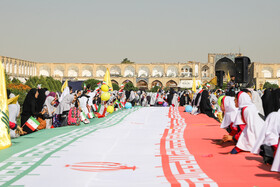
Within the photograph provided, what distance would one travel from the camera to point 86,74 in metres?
62.9

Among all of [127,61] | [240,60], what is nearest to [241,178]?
[240,60]

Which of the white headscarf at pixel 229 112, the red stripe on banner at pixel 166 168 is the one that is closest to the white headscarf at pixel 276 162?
the red stripe on banner at pixel 166 168

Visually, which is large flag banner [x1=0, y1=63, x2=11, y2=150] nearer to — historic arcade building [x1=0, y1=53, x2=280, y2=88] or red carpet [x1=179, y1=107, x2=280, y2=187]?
red carpet [x1=179, y1=107, x2=280, y2=187]

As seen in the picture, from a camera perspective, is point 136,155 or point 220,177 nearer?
point 220,177

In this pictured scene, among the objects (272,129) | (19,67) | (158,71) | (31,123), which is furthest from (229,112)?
(158,71)

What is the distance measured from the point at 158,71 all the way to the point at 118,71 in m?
5.89

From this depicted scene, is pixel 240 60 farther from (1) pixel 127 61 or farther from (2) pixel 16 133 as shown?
(1) pixel 127 61

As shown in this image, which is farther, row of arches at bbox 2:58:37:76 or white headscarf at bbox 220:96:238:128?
row of arches at bbox 2:58:37:76

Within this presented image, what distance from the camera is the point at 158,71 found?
2495 inches

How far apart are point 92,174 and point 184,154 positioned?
1.61 metres

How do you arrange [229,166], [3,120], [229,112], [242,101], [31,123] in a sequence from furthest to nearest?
[31,123] → [229,112] → [3,120] → [242,101] → [229,166]

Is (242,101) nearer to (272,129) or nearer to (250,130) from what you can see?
(250,130)

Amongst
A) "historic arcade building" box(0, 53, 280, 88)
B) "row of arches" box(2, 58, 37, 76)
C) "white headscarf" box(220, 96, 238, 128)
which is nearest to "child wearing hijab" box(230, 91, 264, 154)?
"white headscarf" box(220, 96, 238, 128)

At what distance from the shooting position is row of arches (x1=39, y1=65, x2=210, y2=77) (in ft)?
202
